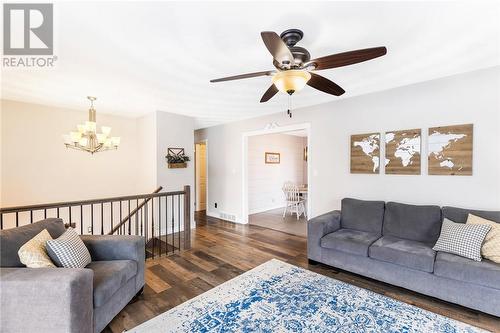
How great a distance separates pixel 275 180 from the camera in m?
7.20

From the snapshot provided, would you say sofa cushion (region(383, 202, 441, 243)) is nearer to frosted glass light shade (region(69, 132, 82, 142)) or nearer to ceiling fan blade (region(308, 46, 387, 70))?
ceiling fan blade (region(308, 46, 387, 70))

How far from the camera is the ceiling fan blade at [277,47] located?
1400 millimetres

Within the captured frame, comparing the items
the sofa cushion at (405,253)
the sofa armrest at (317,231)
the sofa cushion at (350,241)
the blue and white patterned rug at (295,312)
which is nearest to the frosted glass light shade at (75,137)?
the blue and white patterned rug at (295,312)

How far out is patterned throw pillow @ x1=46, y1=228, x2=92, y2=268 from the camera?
A: 6.06ft

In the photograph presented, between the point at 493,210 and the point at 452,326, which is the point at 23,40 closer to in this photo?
the point at 452,326

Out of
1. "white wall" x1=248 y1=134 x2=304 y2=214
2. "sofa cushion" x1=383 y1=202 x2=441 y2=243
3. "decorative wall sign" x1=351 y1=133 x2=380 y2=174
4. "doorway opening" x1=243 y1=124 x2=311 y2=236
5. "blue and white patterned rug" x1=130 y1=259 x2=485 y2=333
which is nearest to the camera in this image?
"blue and white patterned rug" x1=130 y1=259 x2=485 y2=333

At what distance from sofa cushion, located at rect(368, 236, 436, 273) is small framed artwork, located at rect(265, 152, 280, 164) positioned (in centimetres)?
437

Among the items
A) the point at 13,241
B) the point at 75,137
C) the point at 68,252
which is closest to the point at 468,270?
→ the point at 68,252

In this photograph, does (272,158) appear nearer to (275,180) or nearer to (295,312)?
(275,180)

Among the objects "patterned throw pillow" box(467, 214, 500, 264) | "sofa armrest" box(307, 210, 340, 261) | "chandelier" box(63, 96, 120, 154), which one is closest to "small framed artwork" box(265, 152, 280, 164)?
"sofa armrest" box(307, 210, 340, 261)

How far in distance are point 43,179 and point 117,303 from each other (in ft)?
11.8

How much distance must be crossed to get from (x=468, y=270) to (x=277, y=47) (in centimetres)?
264

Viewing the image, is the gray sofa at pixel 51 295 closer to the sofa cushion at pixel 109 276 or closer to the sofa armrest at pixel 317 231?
the sofa cushion at pixel 109 276

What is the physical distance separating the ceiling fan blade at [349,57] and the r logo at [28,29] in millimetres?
2043
